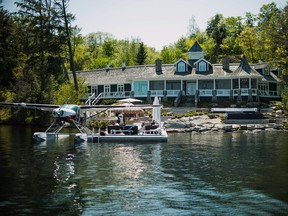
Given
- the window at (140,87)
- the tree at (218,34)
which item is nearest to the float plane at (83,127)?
the window at (140,87)

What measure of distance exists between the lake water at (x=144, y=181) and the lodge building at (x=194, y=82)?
90.4 ft

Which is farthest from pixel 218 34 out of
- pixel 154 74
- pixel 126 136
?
pixel 126 136

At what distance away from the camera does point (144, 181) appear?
47.2 feet

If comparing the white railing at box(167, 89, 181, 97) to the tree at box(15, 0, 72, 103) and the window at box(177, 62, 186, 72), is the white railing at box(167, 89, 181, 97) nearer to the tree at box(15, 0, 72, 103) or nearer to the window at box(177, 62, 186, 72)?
the window at box(177, 62, 186, 72)

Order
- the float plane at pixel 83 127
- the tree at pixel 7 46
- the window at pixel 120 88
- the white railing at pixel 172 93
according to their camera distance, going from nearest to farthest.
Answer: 1. the float plane at pixel 83 127
2. the white railing at pixel 172 93
3. the window at pixel 120 88
4. the tree at pixel 7 46

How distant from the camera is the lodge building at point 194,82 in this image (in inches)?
1990

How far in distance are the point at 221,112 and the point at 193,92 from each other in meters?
9.47

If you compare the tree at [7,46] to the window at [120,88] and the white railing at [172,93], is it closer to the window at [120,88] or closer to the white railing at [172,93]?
the window at [120,88]

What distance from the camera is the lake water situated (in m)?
10.8

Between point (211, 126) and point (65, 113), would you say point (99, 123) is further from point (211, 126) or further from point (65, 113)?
point (65, 113)

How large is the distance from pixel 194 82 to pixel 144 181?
134 ft

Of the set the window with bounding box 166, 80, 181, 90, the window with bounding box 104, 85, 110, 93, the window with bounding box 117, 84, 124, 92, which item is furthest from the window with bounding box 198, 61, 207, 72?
the window with bounding box 104, 85, 110, 93

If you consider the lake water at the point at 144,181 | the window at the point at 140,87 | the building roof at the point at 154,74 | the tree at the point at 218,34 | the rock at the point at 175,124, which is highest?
the tree at the point at 218,34

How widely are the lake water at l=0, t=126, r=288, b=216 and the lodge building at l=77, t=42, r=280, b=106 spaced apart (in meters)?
27.5
